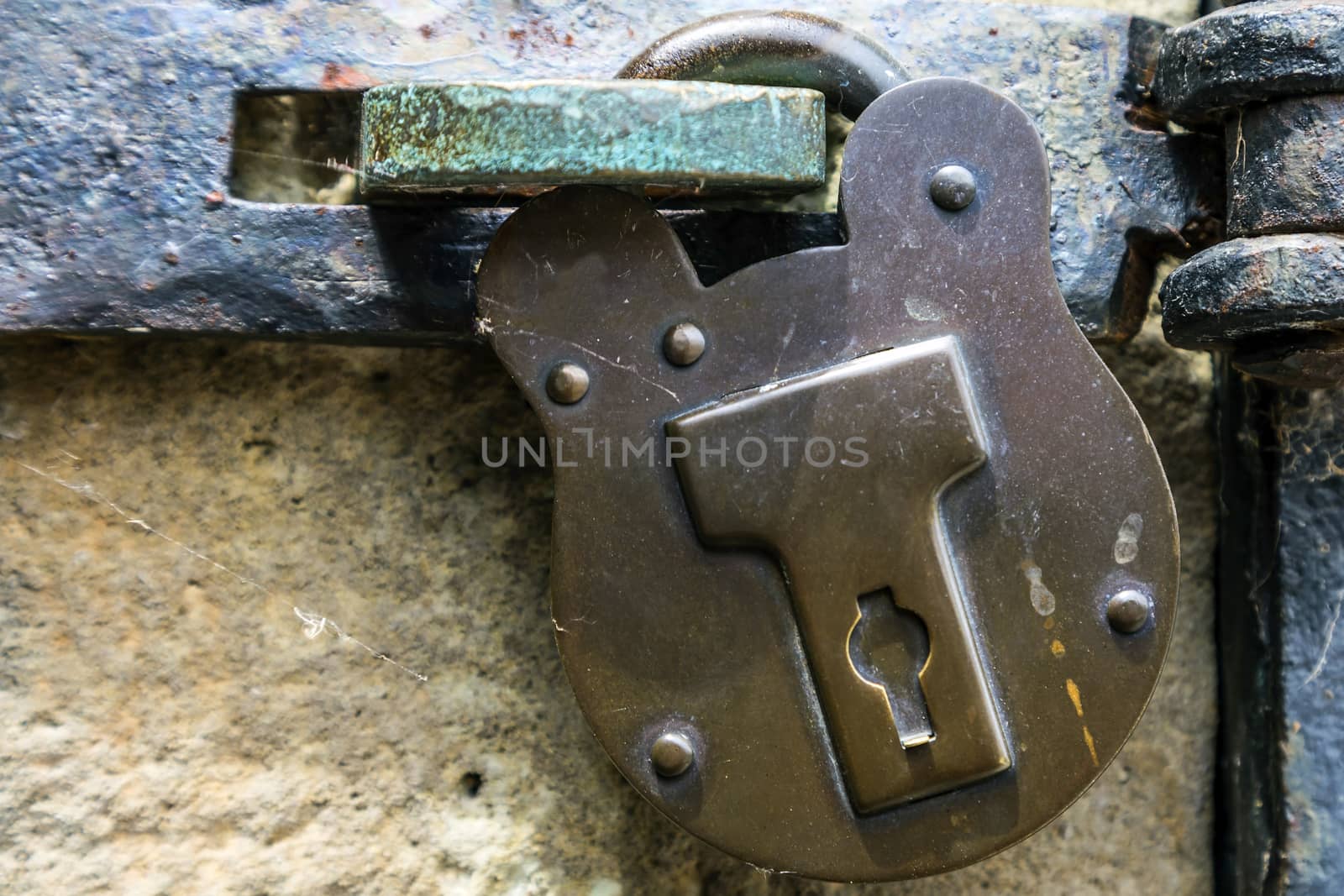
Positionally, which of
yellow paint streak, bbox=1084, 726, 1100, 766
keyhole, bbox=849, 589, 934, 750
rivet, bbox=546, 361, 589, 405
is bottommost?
yellow paint streak, bbox=1084, 726, 1100, 766

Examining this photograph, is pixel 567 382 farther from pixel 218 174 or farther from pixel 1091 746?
pixel 1091 746

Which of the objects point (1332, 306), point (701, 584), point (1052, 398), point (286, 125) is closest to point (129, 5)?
point (286, 125)

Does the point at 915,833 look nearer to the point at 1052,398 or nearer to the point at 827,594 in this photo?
the point at 827,594

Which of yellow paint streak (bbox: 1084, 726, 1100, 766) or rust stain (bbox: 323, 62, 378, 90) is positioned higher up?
rust stain (bbox: 323, 62, 378, 90)

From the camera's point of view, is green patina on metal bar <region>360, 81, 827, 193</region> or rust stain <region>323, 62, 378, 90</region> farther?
rust stain <region>323, 62, 378, 90</region>

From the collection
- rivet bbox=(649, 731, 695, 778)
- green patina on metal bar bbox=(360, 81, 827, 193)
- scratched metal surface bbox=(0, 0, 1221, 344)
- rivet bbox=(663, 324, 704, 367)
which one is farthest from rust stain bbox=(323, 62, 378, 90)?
rivet bbox=(649, 731, 695, 778)

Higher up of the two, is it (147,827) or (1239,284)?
(1239,284)

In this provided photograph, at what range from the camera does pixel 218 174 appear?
63cm

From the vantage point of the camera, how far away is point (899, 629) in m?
0.60

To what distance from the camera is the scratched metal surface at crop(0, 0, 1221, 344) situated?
62cm

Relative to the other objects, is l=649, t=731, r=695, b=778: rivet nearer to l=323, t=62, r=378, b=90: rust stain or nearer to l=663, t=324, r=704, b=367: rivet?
l=663, t=324, r=704, b=367: rivet

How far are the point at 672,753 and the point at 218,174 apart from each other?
405 mm

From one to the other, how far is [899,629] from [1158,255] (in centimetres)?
29

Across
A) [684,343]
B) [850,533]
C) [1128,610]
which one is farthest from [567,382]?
[1128,610]
